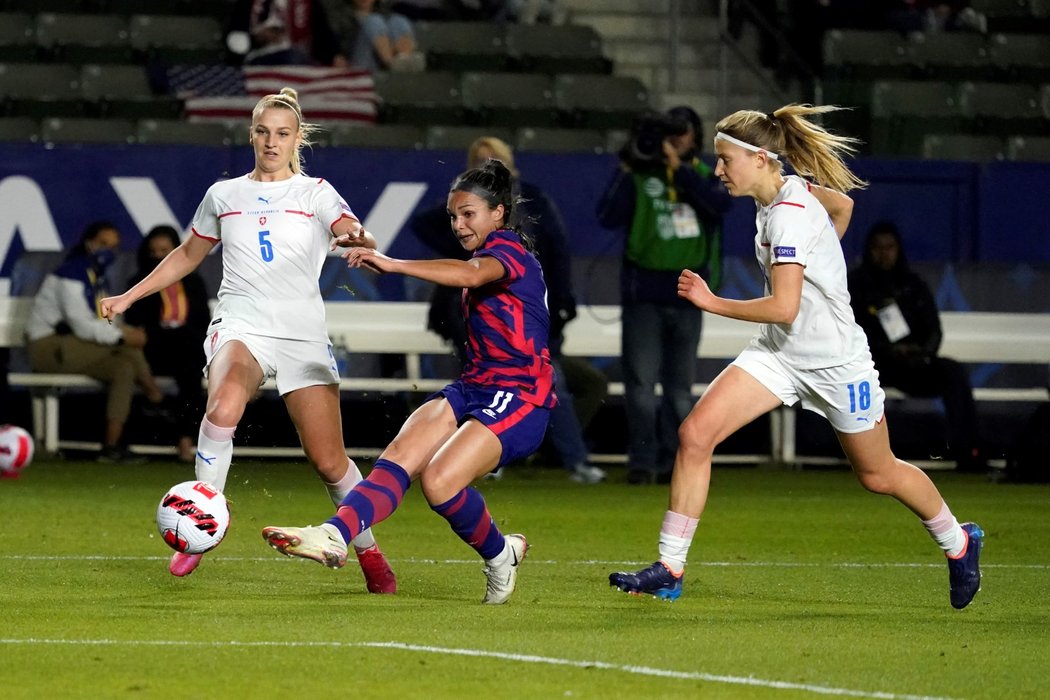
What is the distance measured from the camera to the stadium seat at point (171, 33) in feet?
57.8

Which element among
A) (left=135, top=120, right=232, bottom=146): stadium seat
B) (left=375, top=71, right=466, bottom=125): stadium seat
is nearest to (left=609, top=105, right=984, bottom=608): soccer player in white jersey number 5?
(left=135, top=120, right=232, bottom=146): stadium seat

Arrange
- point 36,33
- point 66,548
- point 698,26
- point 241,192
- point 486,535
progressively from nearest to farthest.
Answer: point 486,535
point 241,192
point 66,548
point 36,33
point 698,26

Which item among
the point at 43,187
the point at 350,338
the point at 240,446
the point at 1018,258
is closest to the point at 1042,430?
the point at 1018,258

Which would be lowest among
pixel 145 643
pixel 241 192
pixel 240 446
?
pixel 240 446

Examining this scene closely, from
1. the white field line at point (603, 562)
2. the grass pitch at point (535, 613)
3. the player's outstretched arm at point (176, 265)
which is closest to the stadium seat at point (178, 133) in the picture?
the grass pitch at point (535, 613)

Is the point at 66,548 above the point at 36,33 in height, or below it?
below

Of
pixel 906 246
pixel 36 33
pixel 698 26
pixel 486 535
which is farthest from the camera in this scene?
pixel 698 26

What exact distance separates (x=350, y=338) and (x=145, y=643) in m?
9.28

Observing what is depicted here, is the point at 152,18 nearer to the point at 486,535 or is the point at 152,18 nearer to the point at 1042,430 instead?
the point at 1042,430

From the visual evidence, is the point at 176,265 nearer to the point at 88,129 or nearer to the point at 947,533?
the point at 947,533

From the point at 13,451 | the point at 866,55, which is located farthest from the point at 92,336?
the point at 866,55

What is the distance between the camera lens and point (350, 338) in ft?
50.9

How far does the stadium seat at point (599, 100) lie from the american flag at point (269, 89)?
189 cm

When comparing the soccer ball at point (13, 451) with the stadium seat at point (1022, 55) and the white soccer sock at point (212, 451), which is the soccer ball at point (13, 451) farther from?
the stadium seat at point (1022, 55)
